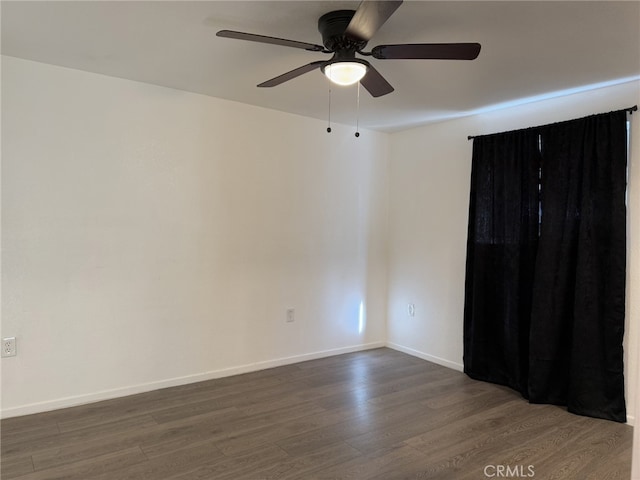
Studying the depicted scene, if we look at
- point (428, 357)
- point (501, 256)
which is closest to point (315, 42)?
point (501, 256)

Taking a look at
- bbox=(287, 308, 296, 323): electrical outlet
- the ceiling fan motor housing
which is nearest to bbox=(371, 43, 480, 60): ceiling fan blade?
the ceiling fan motor housing

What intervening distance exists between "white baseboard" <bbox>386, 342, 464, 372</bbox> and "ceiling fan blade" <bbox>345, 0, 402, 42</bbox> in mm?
3108

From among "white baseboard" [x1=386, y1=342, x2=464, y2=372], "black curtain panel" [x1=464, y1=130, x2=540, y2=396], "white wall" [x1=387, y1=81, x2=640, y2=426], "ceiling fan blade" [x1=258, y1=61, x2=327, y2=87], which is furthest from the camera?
"white baseboard" [x1=386, y1=342, x2=464, y2=372]

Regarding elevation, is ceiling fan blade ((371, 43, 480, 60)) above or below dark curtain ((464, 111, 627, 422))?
above

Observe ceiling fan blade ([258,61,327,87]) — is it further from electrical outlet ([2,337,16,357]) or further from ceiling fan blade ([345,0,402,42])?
electrical outlet ([2,337,16,357])

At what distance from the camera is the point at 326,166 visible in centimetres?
419

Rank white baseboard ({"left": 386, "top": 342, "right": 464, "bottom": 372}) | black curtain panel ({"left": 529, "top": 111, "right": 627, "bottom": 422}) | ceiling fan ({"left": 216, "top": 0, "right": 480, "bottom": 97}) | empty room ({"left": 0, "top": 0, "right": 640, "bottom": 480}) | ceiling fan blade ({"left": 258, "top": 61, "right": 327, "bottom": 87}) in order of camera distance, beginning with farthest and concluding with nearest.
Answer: white baseboard ({"left": 386, "top": 342, "right": 464, "bottom": 372}) < black curtain panel ({"left": 529, "top": 111, "right": 627, "bottom": 422}) < empty room ({"left": 0, "top": 0, "right": 640, "bottom": 480}) < ceiling fan blade ({"left": 258, "top": 61, "right": 327, "bottom": 87}) < ceiling fan ({"left": 216, "top": 0, "right": 480, "bottom": 97})

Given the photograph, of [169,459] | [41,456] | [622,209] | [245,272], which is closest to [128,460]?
[169,459]

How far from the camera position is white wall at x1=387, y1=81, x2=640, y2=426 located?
12.5 ft

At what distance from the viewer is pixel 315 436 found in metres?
2.63

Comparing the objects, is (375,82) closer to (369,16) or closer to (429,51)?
(429,51)

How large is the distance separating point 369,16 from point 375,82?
66 cm

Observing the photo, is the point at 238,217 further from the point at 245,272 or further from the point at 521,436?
the point at 521,436

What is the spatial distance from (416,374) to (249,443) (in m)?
1.79
